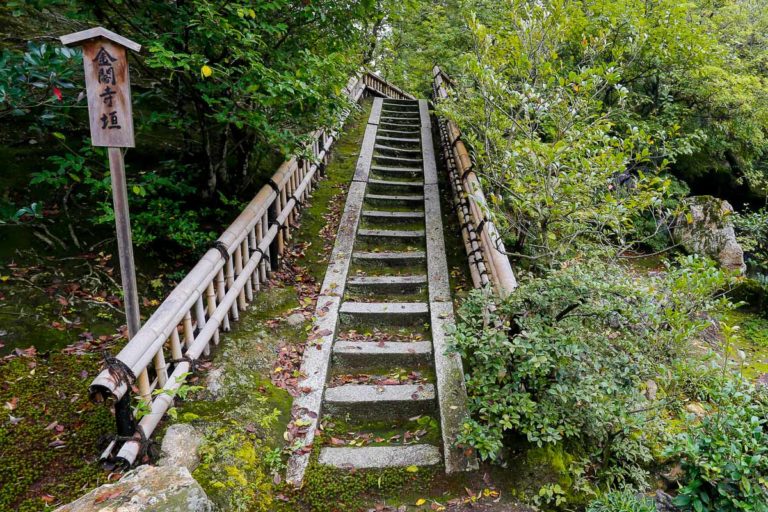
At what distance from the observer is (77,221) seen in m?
4.61

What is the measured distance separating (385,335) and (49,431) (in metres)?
2.89

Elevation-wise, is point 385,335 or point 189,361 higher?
point 189,361

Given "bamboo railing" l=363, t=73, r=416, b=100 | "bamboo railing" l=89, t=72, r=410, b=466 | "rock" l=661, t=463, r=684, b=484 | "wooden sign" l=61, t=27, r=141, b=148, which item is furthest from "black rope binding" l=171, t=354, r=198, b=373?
"bamboo railing" l=363, t=73, r=416, b=100

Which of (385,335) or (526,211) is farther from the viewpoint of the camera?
(385,335)

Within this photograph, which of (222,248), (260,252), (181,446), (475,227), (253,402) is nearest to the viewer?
(181,446)

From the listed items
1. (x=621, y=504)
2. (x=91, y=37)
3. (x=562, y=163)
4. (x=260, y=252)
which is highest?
(x=91, y=37)

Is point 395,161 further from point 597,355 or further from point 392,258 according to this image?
point 597,355

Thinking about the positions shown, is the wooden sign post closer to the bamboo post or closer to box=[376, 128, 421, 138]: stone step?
the bamboo post

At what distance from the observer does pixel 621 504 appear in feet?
9.14

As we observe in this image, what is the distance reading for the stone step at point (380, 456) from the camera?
10.9ft

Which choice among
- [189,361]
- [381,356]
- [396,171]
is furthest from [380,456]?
[396,171]

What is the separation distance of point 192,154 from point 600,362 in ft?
16.4

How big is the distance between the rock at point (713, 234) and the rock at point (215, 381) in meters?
9.92

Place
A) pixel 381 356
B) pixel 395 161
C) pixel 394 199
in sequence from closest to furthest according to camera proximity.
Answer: pixel 381 356 < pixel 394 199 < pixel 395 161
